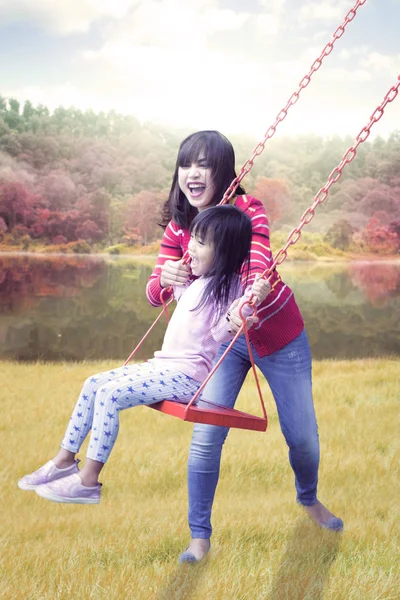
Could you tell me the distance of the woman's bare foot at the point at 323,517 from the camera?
3.17 meters

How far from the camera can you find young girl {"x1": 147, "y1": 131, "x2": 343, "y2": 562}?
255cm

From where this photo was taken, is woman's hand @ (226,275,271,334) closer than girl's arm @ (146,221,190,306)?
Yes

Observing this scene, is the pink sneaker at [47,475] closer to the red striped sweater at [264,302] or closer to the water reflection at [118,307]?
the red striped sweater at [264,302]

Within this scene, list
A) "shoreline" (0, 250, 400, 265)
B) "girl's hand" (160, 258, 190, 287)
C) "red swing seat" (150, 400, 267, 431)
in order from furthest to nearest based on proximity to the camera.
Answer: "shoreline" (0, 250, 400, 265) → "girl's hand" (160, 258, 190, 287) → "red swing seat" (150, 400, 267, 431)

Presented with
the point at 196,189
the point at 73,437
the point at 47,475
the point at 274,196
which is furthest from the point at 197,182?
the point at 274,196

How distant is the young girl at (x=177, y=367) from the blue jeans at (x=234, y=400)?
341 mm

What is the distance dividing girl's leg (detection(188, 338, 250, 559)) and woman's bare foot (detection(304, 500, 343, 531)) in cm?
61

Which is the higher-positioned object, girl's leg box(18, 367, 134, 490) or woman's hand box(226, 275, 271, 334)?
woman's hand box(226, 275, 271, 334)

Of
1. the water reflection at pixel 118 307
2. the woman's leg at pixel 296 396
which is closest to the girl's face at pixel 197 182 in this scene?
the woman's leg at pixel 296 396

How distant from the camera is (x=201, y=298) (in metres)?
2.38

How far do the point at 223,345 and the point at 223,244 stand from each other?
548 mm

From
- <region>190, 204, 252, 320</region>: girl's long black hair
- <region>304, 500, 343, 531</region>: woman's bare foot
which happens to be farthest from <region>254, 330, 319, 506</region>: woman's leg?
<region>190, 204, 252, 320</region>: girl's long black hair

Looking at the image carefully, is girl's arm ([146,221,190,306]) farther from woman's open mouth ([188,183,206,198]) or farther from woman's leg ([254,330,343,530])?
woman's leg ([254,330,343,530])

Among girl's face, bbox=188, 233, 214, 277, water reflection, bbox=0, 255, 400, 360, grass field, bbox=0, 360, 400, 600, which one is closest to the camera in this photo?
girl's face, bbox=188, 233, 214, 277
